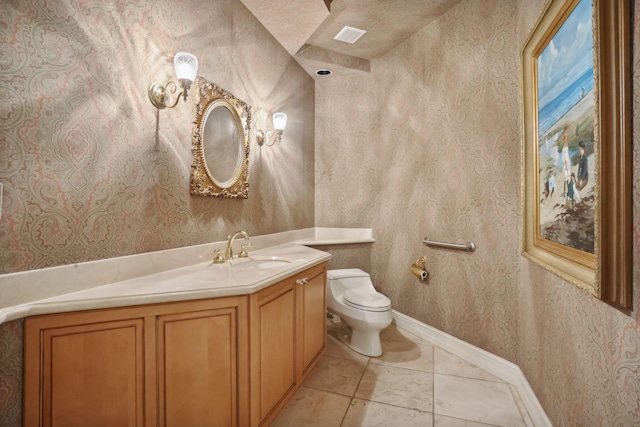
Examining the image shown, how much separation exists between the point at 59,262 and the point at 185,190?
0.70 m

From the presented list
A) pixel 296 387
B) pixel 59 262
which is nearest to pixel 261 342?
pixel 296 387

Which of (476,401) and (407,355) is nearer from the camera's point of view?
(476,401)

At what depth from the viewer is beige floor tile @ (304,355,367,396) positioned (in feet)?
A: 6.42

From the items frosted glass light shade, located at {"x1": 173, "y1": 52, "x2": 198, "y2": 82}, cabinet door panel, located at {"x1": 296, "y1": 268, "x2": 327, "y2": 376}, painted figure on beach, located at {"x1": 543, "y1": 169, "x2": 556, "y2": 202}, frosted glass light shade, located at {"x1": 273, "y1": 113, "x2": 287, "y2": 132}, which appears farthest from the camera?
frosted glass light shade, located at {"x1": 273, "y1": 113, "x2": 287, "y2": 132}

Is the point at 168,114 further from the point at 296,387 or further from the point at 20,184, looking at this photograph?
the point at 296,387

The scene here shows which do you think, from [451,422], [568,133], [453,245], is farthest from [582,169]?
[451,422]

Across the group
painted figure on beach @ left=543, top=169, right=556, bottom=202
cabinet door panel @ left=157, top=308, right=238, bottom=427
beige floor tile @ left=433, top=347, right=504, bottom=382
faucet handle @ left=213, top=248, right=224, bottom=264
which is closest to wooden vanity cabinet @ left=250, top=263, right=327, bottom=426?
cabinet door panel @ left=157, top=308, right=238, bottom=427

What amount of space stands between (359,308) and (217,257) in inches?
46.3

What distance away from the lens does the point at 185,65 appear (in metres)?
1.49

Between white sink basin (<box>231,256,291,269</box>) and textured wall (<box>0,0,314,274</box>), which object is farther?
white sink basin (<box>231,256,291,269</box>)

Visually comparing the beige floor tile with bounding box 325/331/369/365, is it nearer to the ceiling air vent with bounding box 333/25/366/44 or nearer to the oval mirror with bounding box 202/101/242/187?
the oval mirror with bounding box 202/101/242/187

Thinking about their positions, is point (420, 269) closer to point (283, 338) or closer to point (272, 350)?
point (283, 338)

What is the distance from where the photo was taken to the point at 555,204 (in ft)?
4.40

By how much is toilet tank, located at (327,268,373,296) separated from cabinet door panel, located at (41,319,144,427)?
1691 millimetres
